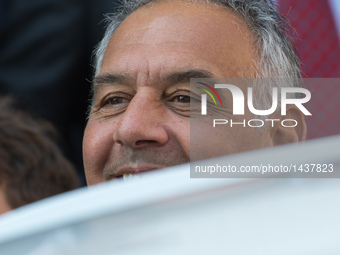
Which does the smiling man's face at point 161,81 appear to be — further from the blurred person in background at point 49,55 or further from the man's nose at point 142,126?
the blurred person in background at point 49,55

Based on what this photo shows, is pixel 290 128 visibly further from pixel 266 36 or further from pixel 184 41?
pixel 184 41

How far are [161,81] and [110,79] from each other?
0.52 ft

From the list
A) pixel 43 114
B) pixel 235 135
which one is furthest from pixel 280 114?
pixel 43 114

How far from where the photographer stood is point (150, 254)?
1.91 feet

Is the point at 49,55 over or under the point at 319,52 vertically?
over

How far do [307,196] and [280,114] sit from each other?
843mm

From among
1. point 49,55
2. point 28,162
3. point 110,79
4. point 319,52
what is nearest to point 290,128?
point 110,79

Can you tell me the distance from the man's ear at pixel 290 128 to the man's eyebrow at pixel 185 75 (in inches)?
8.8

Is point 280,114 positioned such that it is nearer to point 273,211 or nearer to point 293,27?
point 293,27

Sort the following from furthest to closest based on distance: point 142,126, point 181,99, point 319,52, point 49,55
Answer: point 49,55 < point 319,52 < point 181,99 < point 142,126

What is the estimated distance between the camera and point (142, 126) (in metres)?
1.28

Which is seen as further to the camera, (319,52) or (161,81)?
(319,52)

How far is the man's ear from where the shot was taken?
1.41m

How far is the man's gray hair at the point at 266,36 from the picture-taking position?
144 centimetres
